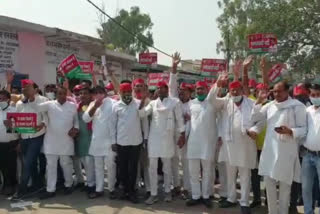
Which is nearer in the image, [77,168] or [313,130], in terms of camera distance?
[313,130]

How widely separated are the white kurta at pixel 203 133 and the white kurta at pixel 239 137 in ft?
1.16

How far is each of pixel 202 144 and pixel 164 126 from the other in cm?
69

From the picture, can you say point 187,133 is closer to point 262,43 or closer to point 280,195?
point 280,195

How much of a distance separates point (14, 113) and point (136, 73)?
659 inches

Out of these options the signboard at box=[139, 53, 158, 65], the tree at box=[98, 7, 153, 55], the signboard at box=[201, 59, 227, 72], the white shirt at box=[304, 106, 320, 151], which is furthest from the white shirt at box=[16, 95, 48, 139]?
the tree at box=[98, 7, 153, 55]

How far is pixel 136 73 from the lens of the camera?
23.9 meters

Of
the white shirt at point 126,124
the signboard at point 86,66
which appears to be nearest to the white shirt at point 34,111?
the white shirt at point 126,124

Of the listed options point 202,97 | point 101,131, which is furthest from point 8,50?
point 202,97

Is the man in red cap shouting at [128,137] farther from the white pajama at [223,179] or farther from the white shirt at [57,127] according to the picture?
the white pajama at [223,179]

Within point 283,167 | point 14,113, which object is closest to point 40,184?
point 14,113

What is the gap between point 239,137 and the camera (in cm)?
655

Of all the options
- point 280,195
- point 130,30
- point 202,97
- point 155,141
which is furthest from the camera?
point 130,30

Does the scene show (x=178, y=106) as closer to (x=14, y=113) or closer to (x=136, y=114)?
(x=136, y=114)

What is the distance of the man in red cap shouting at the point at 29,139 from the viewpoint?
759 centimetres
